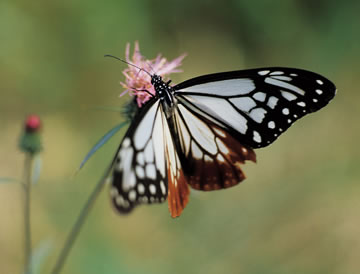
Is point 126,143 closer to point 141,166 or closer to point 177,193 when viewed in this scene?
point 141,166

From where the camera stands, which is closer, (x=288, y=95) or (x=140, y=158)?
(x=140, y=158)

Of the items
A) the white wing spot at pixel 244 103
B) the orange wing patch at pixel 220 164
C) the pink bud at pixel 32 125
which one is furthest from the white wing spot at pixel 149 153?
the pink bud at pixel 32 125

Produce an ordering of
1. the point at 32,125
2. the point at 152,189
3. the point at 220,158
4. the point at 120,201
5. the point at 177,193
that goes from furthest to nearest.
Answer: the point at 32,125 → the point at 220,158 → the point at 177,193 → the point at 152,189 → the point at 120,201

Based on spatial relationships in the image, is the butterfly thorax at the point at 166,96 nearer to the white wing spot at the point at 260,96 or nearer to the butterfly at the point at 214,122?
the butterfly at the point at 214,122

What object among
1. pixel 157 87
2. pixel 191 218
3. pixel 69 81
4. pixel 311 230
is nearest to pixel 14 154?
pixel 69 81

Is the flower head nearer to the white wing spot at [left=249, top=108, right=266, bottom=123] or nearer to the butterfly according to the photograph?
the butterfly

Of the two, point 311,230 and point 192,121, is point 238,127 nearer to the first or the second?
point 192,121

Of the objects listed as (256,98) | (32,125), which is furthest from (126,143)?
(32,125)
